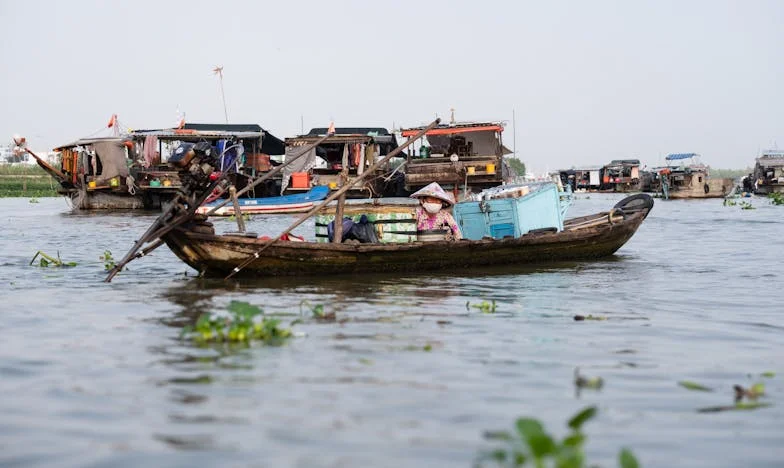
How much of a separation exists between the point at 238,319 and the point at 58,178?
2475 centimetres

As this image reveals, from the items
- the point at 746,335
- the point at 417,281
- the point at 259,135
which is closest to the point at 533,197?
the point at 417,281

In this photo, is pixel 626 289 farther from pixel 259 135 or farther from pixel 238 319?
pixel 259 135

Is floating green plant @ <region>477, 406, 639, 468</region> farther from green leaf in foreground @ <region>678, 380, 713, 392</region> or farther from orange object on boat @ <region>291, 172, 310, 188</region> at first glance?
orange object on boat @ <region>291, 172, 310, 188</region>

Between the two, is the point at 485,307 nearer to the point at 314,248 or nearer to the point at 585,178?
the point at 314,248

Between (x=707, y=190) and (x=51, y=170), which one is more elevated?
(x=51, y=170)

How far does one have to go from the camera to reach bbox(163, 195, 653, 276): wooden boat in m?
9.16

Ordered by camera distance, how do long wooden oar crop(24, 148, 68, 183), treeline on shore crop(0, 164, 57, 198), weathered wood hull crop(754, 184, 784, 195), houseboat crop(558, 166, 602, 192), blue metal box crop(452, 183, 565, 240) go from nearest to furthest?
blue metal box crop(452, 183, 565, 240)
long wooden oar crop(24, 148, 68, 183)
weathered wood hull crop(754, 184, 784, 195)
treeline on shore crop(0, 164, 57, 198)
houseboat crop(558, 166, 602, 192)

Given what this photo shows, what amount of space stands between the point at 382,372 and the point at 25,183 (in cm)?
4569

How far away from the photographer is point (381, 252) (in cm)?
998

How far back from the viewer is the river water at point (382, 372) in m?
3.68

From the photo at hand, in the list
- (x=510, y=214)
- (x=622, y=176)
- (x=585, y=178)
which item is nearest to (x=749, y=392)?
(x=510, y=214)

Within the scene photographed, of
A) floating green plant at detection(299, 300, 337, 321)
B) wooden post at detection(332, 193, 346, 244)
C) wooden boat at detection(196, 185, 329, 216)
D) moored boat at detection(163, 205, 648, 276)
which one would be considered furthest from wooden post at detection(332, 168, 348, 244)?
wooden boat at detection(196, 185, 329, 216)

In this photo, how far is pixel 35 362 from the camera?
5348 mm

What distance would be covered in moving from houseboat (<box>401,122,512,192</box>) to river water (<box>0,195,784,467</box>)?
1510cm
